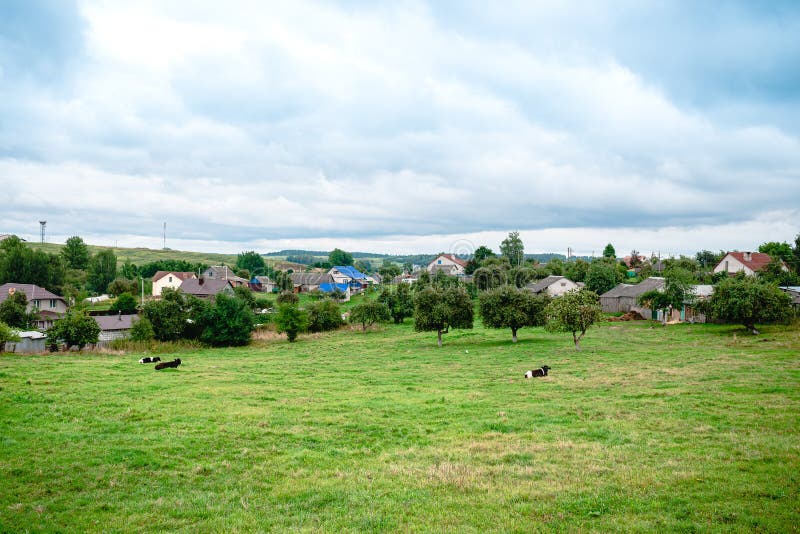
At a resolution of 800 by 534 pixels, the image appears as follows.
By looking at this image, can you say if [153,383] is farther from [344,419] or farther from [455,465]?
[455,465]

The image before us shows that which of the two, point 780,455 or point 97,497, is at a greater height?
point 780,455

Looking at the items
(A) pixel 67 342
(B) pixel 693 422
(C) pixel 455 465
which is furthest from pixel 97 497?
(A) pixel 67 342

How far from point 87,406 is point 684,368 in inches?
1189

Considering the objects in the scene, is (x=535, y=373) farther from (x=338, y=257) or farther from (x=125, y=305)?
(x=338, y=257)

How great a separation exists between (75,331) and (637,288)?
2881 inches

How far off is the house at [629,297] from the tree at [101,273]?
115 metres

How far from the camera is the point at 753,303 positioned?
43344 mm

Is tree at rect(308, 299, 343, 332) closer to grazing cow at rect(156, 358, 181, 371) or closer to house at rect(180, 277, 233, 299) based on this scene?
house at rect(180, 277, 233, 299)

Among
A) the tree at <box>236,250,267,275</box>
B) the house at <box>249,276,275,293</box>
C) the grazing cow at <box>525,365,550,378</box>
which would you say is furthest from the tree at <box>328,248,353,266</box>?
the grazing cow at <box>525,365,550,378</box>

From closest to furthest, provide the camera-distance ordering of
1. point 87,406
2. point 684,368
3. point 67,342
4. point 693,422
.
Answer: point 693,422 → point 87,406 → point 684,368 → point 67,342

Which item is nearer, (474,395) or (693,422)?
(693,422)

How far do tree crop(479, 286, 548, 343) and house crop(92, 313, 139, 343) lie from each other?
39163 millimetres

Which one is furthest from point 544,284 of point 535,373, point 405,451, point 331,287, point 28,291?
point 28,291

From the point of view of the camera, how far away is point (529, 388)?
23.7 meters
